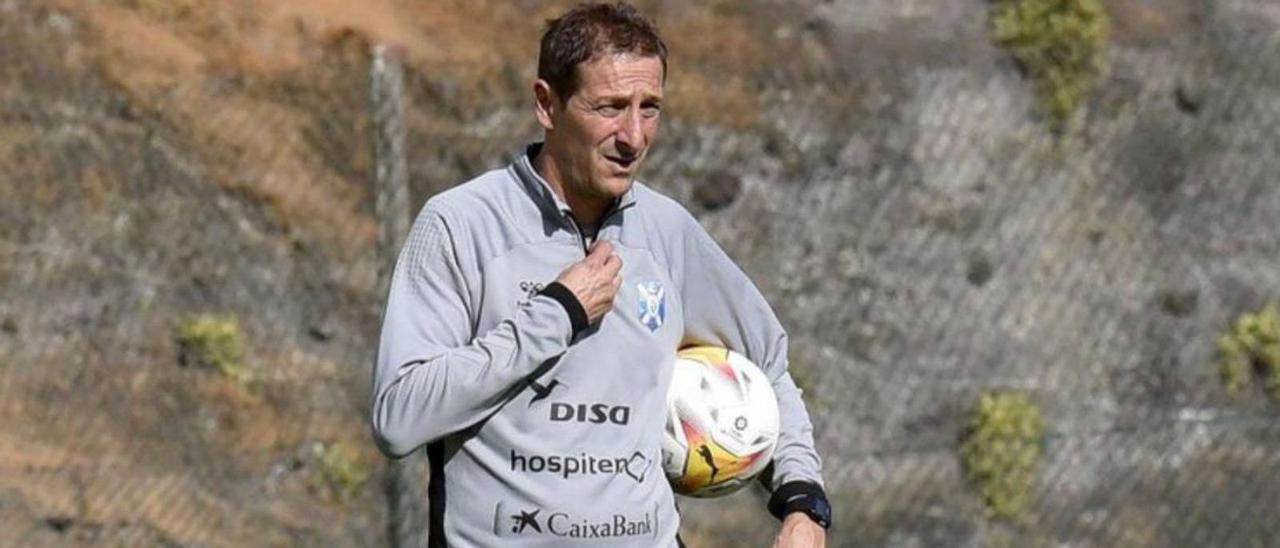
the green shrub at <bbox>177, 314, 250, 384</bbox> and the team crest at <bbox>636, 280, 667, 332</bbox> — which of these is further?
the green shrub at <bbox>177, 314, 250, 384</bbox>

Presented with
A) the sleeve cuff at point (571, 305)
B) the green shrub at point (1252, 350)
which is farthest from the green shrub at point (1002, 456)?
the sleeve cuff at point (571, 305)

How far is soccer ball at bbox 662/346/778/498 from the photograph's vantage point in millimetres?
4359

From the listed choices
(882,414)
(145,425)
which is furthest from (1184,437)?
(145,425)

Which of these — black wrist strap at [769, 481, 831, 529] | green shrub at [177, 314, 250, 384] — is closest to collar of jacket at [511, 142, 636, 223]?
black wrist strap at [769, 481, 831, 529]

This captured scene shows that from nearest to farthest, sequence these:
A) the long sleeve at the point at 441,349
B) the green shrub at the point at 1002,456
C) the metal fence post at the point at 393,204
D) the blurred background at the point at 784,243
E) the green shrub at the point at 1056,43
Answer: the long sleeve at the point at 441,349 → the metal fence post at the point at 393,204 → the blurred background at the point at 784,243 → the green shrub at the point at 1002,456 → the green shrub at the point at 1056,43

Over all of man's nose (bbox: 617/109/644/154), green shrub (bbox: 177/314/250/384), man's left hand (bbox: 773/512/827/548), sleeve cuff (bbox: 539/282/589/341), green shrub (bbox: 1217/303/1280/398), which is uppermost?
man's nose (bbox: 617/109/644/154)

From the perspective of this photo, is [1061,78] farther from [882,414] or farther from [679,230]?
[679,230]

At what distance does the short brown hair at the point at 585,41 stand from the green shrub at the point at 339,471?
4.49 metres

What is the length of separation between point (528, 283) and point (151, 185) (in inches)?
183

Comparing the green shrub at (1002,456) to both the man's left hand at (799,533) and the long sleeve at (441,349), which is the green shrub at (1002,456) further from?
the long sleeve at (441,349)

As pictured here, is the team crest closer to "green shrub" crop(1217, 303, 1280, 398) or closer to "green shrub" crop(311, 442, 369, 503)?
"green shrub" crop(311, 442, 369, 503)

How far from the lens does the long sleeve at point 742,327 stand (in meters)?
4.43

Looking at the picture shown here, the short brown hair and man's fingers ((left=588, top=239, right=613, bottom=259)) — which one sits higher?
the short brown hair

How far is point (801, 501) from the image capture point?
437 cm
